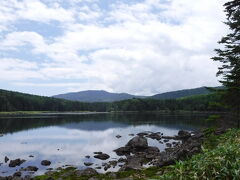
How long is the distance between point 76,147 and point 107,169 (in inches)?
907

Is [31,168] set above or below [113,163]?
above

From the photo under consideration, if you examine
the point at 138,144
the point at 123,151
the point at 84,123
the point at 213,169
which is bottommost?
the point at 123,151

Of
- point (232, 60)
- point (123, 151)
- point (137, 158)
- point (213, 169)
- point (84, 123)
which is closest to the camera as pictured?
point (213, 169)

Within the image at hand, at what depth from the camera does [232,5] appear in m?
26.5

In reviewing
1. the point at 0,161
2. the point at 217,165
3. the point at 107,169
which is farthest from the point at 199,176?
the point at 0,161

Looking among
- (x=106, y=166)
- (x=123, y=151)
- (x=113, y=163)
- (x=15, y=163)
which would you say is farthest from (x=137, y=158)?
(x=15, y=163)

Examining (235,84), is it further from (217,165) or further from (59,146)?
(59,146)

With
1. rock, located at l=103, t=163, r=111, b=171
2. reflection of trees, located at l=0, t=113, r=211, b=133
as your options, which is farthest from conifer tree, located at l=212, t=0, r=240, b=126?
reflection of trees, located at l=0, t=113, r=211, b=133

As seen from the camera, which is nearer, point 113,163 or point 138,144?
point 113,163

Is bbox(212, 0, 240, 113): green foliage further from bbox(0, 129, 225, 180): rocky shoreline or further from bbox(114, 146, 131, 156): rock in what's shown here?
bbox(114, 146, 131, 156): rock

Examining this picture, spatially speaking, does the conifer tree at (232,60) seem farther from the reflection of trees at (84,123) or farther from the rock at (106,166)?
the reflection of trees at (84,123)

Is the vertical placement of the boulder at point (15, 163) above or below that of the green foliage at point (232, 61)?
below

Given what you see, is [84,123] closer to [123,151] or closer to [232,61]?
[123,151]

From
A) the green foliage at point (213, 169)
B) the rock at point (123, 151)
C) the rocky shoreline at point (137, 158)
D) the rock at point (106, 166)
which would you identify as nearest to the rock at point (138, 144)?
the rocky shoreline at point (137, 158)
